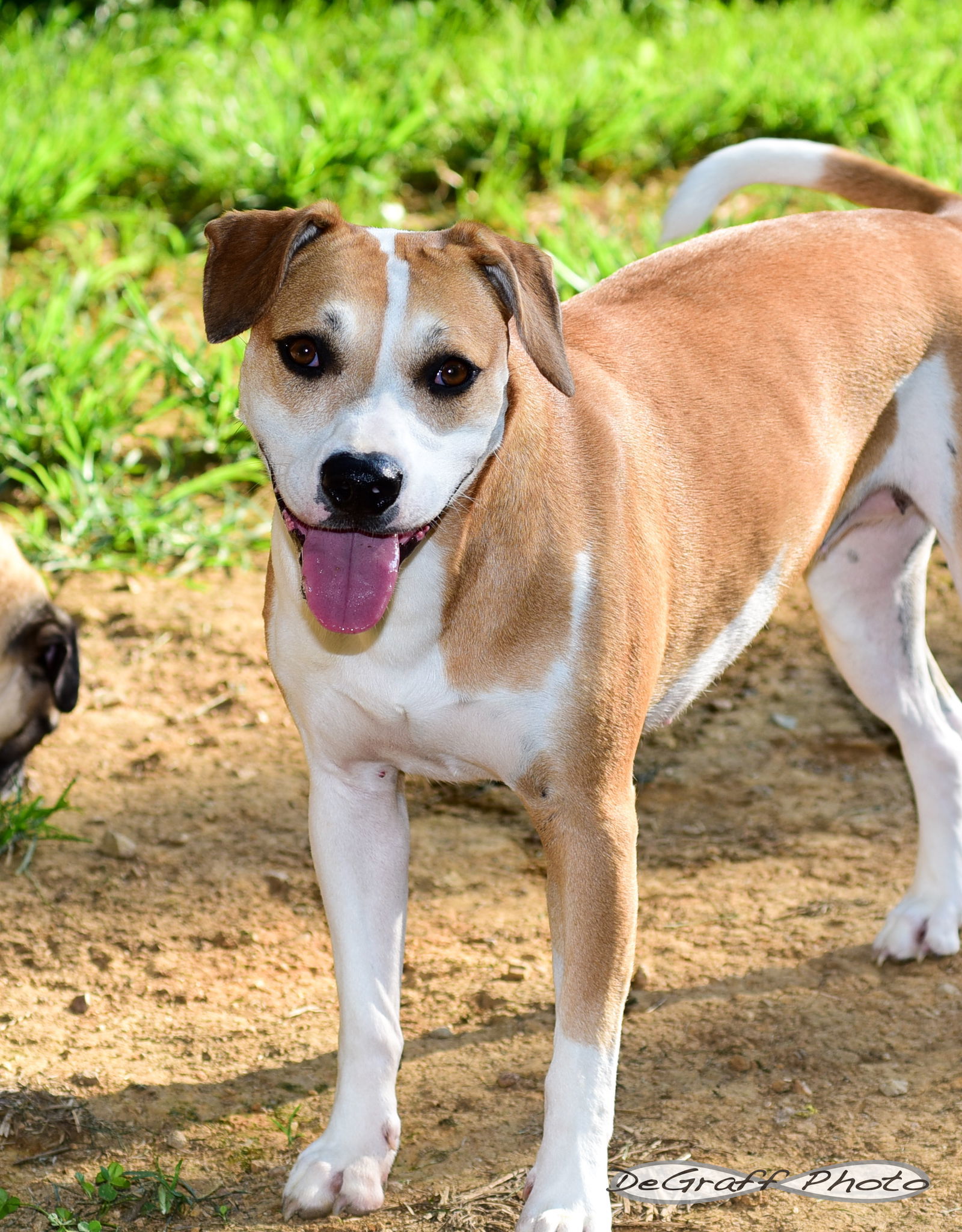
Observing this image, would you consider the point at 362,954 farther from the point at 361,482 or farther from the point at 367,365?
the point at 367,365

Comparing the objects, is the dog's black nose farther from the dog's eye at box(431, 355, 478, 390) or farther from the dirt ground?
the dirt ground

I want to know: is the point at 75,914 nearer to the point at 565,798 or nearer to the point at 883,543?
the point at 565,798

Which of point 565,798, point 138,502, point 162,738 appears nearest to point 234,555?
point 138,502

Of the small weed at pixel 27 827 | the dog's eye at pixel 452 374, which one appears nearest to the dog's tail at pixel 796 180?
the dog's eye at pixel 452 374

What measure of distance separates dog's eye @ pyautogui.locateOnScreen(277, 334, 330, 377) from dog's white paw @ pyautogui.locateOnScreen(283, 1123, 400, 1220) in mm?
1453

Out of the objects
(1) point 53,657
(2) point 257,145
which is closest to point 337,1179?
(1) point 53,657

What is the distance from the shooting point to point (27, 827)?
4.16m

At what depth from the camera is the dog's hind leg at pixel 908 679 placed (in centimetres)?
392

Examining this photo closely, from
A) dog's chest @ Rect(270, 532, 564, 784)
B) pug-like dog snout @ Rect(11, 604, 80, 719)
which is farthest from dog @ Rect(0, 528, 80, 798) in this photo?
dog's chest @ Rect(270, 532, 564, 784)

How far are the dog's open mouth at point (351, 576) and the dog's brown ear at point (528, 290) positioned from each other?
0.38 m

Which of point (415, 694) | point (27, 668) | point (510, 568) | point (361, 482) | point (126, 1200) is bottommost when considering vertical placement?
point (126, 1200)

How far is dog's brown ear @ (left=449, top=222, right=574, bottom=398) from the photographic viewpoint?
110 inches

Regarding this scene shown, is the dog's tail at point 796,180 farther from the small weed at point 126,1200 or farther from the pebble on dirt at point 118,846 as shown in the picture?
the small weed at point 126,1200

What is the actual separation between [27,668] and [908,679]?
90.6 inches
